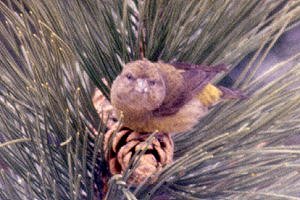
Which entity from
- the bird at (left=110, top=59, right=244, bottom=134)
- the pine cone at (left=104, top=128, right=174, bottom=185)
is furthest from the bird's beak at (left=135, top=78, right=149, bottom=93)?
the pine cone at (left=104, top=128, right=174, bottom=185)

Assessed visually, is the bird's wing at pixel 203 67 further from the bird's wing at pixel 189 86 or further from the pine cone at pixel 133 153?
the pine cone at pixel 133 153

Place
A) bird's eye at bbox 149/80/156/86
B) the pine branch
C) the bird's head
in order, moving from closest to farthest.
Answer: the pine branch < the bird's head < bird's eye at bbox 149/80/156/86

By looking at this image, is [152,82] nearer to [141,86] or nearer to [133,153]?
[141,86]

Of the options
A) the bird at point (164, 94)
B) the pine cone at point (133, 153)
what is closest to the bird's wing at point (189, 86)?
the bird at point (164, 94)

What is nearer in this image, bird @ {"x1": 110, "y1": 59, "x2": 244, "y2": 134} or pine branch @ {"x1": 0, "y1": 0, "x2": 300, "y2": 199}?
pine branch @ {"x1": 0, "y1": 0, "x2": 300, "y2": 199}

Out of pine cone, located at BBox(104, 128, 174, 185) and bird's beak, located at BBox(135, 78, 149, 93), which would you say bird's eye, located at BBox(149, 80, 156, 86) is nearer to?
bird's beak, located at BBox(135, 78, 149, 93)

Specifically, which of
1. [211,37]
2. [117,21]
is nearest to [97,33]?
[117,21]
